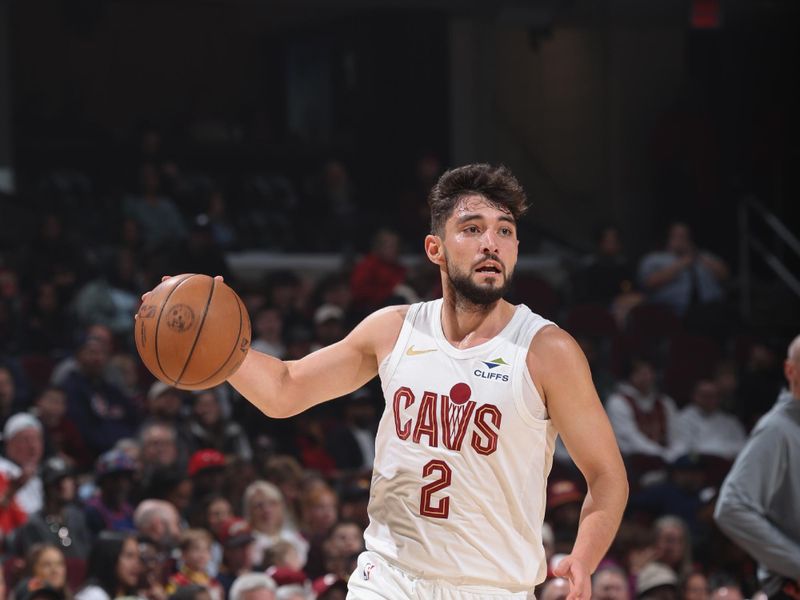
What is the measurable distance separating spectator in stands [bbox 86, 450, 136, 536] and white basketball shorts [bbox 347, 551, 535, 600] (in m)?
4.27

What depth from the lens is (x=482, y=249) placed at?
13.4ft

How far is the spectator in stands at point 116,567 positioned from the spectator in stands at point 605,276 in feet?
19.7

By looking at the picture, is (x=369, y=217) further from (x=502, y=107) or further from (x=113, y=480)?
(x=113, y=480)

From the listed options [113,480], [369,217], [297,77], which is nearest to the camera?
[113,480]

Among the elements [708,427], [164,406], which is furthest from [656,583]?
[164,406]

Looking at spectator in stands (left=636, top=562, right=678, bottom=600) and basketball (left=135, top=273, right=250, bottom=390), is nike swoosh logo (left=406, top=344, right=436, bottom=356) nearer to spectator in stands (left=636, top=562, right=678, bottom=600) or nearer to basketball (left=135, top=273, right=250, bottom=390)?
basketball (left=135, top=273, right=250, bottom=390)

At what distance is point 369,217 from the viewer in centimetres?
1345

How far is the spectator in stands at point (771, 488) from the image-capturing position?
5.43 metres

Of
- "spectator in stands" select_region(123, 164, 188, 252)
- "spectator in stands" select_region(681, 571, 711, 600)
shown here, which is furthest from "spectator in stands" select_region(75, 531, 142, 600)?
"spectator in stands" select_region(123, 164, 188, 252)

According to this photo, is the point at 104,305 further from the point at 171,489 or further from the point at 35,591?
the point at 35,591

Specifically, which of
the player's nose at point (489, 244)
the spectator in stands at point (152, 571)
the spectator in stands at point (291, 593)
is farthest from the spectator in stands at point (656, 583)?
the player's nose at point (489, 244)

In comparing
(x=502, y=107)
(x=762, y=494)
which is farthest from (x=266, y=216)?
(x=762, y=494)

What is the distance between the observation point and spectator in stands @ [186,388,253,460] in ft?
30.5

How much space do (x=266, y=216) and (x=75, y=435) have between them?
5.11 m
